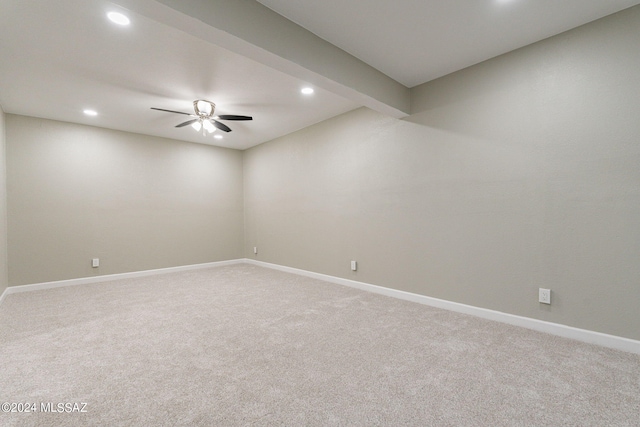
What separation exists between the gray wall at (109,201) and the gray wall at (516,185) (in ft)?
10.0

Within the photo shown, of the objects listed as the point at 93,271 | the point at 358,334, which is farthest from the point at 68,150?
the point at 358,334

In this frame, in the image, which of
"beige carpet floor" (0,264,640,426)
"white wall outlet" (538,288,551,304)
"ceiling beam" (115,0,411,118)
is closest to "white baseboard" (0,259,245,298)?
"beige carpet floor" (0,264,640,426)

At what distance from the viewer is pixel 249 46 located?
6.60ft

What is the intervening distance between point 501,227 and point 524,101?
117 centimetres

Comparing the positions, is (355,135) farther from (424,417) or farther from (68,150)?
(68,150)

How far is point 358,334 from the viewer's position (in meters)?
2.49

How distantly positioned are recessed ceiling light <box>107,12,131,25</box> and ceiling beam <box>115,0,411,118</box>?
0.59m

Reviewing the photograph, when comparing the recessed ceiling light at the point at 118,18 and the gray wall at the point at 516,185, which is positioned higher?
the recessed ceiling light at the point at 118,18

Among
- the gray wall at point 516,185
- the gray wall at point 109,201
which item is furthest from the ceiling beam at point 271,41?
the gray wall at point 109,201

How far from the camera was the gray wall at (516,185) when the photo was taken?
2186mm

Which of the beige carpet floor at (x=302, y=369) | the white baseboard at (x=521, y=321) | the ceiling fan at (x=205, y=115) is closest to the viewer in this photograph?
the beige carpet floor at (x=302, y=369)

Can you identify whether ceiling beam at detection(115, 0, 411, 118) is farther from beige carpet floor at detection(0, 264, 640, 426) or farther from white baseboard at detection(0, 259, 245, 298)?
white baseboard at detection(0, 259, 245, 298)

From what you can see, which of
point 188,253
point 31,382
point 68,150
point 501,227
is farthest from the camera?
point 188,253

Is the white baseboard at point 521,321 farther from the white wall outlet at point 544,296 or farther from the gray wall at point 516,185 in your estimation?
the white wall outlet at point 544,296
